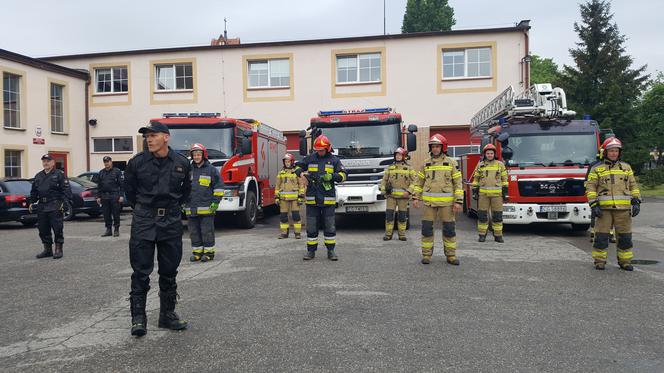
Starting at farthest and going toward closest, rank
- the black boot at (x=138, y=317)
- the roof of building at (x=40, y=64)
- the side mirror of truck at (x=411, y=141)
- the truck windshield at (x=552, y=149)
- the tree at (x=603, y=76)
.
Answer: the tree at (x=603, y=76), the roof of building at (x=40, y=64), the side mirror of truck at (x=411, y=141), the truck windshield at (x=552, y=149), the black boot at (x=138, y=317)

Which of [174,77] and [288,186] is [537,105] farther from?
→ [174,77]

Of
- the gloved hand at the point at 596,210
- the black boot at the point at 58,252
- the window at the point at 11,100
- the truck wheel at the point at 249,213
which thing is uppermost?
the window at the point at 11,100

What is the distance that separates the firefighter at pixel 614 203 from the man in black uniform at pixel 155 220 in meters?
5.95

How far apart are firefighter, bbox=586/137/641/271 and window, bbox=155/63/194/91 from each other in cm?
2114

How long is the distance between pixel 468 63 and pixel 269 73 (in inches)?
358

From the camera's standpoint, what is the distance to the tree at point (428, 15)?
55.2 meters

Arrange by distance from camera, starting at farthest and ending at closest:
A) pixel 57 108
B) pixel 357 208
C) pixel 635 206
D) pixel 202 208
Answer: pixel 57 108 → pixel 357 208 → pixel 202 208 → pixel 635 206

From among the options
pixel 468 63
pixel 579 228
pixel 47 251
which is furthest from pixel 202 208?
pixel 468 63

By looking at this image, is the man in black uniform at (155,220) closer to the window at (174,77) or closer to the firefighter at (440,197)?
the firefighter at (440,197)

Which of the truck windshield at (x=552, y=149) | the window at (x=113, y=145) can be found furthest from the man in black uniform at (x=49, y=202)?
the window at (x=113, y=145)

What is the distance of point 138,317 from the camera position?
15.5 ft

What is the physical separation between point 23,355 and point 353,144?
352 inches

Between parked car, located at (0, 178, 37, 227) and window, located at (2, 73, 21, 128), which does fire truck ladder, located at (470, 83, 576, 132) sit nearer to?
parked car, located at (0, 178, 37, 227)

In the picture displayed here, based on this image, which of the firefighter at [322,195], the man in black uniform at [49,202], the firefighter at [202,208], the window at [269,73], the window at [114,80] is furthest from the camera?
the window at [114,80]
